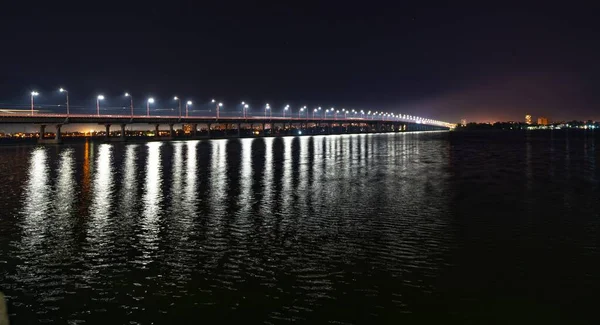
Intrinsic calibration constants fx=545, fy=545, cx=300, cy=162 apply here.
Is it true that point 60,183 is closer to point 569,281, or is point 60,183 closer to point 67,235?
point 67,235

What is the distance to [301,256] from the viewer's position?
48.9 feet

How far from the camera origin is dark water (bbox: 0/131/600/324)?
10859 millimetres

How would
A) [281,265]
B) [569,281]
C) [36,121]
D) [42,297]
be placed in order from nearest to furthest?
1. [42,297]
2. [569,281]
3. [281,265]
4. [36,121]

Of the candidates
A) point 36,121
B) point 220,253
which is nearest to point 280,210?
point 220,253

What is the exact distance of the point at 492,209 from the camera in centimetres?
2322

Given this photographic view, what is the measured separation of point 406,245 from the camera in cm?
1612

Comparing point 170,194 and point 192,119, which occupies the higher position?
point 192,119

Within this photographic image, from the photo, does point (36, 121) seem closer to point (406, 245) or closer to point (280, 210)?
point (280, 210)

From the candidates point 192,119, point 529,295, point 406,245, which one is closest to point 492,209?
point 406,245

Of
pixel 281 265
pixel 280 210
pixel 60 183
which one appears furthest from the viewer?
pixel 60 183

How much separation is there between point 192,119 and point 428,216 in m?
152

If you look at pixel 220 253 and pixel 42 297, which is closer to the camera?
pixel 42 297

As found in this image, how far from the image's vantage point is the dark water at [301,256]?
10.9m

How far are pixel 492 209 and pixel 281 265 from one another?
12.7 meters
